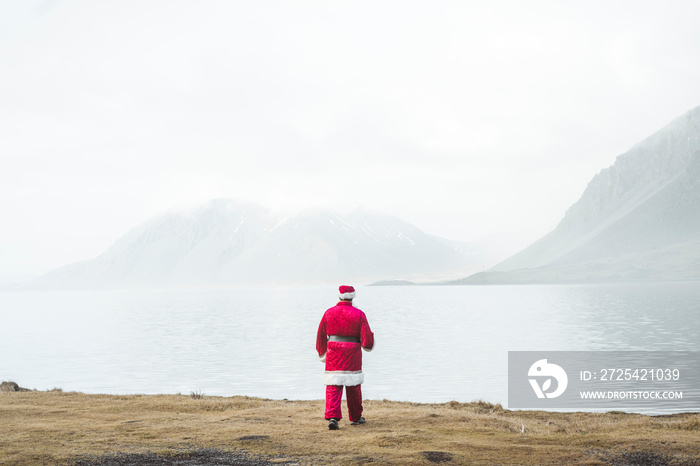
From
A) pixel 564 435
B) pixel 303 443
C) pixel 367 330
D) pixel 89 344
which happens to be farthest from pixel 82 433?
pixel 89 344

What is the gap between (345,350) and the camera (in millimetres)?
14891

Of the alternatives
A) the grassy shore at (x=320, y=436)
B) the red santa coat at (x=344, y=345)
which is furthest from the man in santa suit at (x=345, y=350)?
the grassy shore at (x=320, y=436)

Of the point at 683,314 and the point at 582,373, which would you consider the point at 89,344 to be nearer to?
the point at 582,373

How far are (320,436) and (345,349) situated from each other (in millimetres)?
2039

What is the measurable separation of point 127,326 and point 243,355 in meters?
44.4

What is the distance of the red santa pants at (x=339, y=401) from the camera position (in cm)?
1452

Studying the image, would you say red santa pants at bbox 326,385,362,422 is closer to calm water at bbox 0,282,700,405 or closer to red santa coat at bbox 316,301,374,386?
red santa coat at bbox 316,301,374,386

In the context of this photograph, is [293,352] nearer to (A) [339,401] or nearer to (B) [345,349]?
(B) [345,349]

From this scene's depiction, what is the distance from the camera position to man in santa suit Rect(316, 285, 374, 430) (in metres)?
14.8

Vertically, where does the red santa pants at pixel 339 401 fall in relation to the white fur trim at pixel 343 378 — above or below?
below

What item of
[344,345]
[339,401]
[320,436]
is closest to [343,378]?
[339,401]

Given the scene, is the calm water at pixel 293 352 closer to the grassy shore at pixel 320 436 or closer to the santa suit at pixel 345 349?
the grassy shore at pixel 320 436

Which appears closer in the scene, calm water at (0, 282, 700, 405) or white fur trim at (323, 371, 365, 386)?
white fur trim at (323, 371, 365, 386)

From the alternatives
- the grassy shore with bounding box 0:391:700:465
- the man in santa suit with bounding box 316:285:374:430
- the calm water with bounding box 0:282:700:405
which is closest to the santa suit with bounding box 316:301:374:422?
the man in santa suit with bounding box 316:285:374:430
